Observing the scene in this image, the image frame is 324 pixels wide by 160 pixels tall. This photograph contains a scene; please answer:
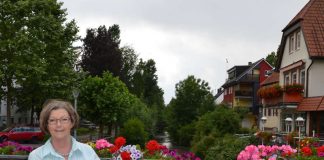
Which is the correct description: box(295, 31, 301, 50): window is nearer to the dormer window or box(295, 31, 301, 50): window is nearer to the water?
the dormer window

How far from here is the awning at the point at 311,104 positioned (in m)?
31.7

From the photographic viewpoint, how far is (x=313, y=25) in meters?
34.8

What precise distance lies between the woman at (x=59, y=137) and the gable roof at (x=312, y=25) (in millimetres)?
30674

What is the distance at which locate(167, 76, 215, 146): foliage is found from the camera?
7019cm

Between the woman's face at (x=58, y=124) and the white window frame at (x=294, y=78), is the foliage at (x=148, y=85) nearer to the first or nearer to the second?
the white window frame at (x=294, y=78)

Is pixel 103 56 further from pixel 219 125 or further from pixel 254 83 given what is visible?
pixel 254 83

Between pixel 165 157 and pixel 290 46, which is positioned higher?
pixel 290 46

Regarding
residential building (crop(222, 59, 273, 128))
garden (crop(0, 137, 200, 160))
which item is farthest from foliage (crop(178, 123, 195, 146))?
garden (crop(0, 137, 200, 160))

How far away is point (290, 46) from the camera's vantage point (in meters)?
38.3

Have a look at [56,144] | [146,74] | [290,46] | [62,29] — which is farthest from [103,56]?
[56,144]

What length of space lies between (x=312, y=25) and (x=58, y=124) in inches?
1283

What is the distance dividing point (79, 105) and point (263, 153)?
34.3 meters

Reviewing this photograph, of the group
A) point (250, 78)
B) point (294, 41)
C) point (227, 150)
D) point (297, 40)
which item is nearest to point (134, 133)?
point (294, 41)

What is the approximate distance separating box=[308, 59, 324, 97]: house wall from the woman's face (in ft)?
102
